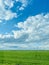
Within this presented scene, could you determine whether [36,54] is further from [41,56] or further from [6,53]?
[6,53]

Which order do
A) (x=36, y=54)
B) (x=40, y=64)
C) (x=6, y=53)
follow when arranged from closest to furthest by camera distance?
(x=40, y=64), (x=36, y=54), (x=6, y=53)

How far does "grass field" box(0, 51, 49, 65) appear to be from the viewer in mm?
5203

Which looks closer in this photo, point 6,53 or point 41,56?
point 41,56

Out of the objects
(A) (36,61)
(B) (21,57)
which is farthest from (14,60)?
(A) (36,61)

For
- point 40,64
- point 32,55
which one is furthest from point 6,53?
point 40,64

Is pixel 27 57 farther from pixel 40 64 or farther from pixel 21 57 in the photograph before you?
pixel 40 64

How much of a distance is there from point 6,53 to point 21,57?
1.37 feet

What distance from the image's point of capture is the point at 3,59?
222 inches

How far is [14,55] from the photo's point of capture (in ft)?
18.6

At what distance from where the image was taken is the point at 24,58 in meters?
5.44

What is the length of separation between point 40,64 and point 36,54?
0.43 m

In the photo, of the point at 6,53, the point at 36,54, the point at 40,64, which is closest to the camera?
the point at 40,64

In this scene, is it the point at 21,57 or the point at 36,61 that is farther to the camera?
the point at 21,57

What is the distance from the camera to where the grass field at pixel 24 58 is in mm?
5203
